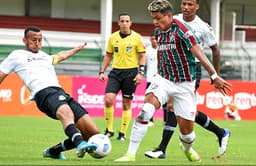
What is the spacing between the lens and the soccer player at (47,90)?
9.06m

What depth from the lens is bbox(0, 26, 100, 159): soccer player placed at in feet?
29.7

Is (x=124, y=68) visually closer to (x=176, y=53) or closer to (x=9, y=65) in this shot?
(x=176, y=53)

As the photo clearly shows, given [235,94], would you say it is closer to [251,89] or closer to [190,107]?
[251,89]

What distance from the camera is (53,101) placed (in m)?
9.11

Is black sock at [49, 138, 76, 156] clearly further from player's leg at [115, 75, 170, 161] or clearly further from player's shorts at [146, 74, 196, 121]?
player's shorts at [146, 74, 196, 121]

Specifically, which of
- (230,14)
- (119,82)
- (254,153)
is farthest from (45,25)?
(254,153)

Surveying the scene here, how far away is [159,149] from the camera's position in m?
10.7

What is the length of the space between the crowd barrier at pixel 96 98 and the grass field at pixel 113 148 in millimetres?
5477

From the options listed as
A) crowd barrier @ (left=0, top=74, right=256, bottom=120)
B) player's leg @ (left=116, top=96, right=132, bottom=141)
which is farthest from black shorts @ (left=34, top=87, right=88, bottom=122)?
crowd barrier @ (left=0, top=74, right=256, bottom=120)

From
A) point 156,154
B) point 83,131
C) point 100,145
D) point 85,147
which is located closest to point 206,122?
point 156,154

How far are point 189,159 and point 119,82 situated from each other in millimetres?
5377

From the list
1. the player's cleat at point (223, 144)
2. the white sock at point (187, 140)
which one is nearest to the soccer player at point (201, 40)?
the player's cleat at point (223, 144)

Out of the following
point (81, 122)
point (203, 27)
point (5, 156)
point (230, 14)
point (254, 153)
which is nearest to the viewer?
point (81, 122)

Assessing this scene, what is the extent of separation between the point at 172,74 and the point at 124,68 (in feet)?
19.3
